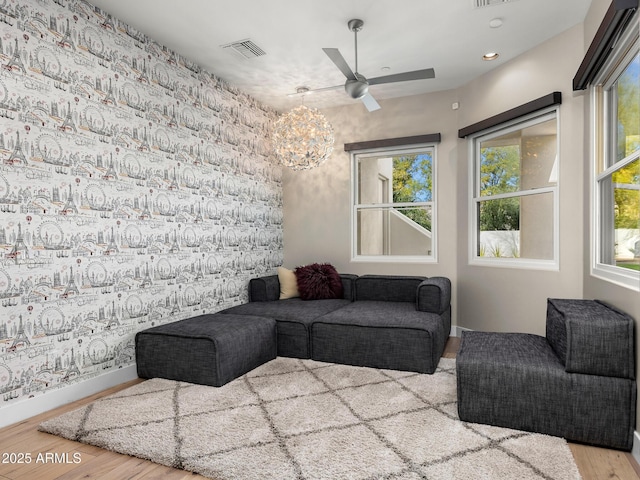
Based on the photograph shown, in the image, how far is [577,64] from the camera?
10.1ft

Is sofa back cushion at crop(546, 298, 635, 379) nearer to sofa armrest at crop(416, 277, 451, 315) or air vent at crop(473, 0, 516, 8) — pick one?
sofa armrest at crop(416, 277, 451, 315)

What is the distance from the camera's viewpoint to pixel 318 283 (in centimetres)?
432

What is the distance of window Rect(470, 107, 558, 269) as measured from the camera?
11.3 ft

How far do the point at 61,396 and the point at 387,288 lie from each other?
9.42 ft

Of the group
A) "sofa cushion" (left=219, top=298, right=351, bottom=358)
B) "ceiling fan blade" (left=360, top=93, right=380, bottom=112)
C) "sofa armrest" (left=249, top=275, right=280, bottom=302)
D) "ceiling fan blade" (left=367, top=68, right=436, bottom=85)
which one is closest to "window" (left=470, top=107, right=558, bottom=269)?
"ceiling fan blade" (left=367, top=68, right=436, bottom=85)

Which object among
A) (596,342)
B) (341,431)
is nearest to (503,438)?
(596,342)

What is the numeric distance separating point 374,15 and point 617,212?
2080 millimetres

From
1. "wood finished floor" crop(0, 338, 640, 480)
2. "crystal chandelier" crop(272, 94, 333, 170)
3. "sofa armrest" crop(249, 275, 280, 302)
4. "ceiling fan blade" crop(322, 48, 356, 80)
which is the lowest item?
"wood finished floor" crop(0, 338, 640, 480)

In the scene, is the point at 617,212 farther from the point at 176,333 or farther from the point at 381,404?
the point at 176,333

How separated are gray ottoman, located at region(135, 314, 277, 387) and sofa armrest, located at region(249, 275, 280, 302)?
3.46 feet

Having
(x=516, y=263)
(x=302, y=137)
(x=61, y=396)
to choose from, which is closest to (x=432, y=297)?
(x=516, y=263)

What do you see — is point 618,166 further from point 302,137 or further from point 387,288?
point 302,137

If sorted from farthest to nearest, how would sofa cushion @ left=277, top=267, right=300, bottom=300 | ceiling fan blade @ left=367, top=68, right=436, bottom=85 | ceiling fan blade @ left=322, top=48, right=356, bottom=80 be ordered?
sofa cushion @ left=277, top=267, right=300, bottom=300 < ceiling fan blade @ left=367, top=68, right=436, bottom=85 < ceiling fan blade @ left=322, top=48, right=356, bottom=80

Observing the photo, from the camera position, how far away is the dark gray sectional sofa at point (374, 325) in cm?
311
